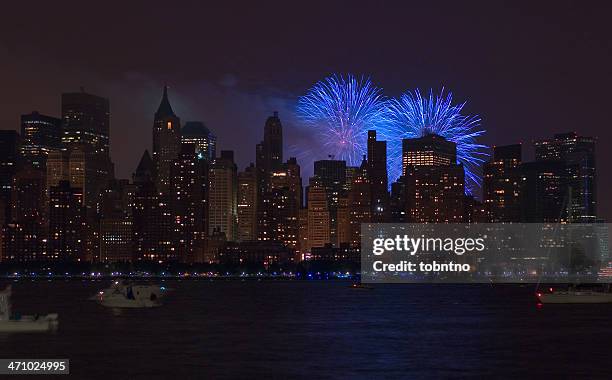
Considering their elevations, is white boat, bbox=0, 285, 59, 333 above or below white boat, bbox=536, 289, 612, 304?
above

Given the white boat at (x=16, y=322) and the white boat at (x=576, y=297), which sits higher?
the white boat at (x=16, y=322)

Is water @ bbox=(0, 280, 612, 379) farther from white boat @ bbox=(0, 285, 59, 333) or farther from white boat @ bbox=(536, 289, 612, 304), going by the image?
white boat @ bbox=(536, 289, 612, 304)

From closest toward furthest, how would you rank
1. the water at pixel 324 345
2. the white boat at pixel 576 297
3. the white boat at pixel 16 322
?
the water at pixel 324 345
the white boat at pixel 16 322
the white boat at pixel 576 297

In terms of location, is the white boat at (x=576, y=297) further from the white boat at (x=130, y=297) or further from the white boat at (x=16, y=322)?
the white boat at (x=16, y=322)

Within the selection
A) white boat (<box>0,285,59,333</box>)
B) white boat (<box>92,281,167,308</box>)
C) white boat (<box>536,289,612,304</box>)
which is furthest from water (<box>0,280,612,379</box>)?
white boat (<box>536,289,612,304</box>)

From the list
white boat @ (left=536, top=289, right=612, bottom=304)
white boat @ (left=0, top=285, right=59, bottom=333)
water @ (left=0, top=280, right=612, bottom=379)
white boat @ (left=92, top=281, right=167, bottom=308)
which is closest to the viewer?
water @ (left=0, top=280, right=612, bottom=379)

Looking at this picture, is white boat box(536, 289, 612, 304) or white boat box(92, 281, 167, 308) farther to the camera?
white boat box(536, 289, 612, 304)

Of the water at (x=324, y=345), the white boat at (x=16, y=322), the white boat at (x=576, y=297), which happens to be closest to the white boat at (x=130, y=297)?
the water at (x=324, y=345)

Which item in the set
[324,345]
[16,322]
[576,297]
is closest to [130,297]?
[16,322]
